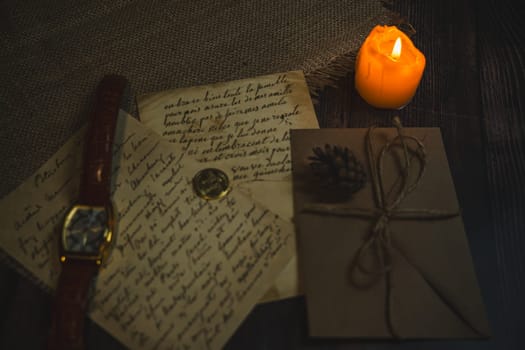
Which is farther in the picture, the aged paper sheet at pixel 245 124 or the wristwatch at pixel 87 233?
the aged paper sheet at pixel 245 124

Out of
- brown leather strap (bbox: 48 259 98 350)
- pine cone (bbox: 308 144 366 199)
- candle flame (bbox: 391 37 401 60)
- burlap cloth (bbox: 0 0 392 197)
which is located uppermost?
burlap cloth (bbox: 0 0 392 197)

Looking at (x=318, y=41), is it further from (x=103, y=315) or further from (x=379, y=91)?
(x=103, y=315)

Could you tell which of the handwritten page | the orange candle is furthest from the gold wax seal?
the orange candle

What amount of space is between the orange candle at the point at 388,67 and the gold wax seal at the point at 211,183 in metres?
0.24

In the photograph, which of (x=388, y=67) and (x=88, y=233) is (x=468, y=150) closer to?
(x=388, y=67)

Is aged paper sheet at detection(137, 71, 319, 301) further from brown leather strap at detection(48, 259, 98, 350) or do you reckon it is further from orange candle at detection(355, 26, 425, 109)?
brown leather strap at detection(48, 259, 98, 350)

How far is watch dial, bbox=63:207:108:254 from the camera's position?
52 centimetres

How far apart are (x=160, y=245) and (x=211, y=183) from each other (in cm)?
10

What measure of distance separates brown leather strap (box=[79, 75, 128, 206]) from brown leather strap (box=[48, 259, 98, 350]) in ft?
0.26

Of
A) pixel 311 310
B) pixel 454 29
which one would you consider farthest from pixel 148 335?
pixel 454 29

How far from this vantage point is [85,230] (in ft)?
1.72

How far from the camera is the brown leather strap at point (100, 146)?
1.79 ft

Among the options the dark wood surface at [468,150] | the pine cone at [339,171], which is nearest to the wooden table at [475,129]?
the dark wood surface at [468,150]

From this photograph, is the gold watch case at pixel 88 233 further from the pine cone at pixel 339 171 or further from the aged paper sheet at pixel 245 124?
the pine cone at pixel 339 171
